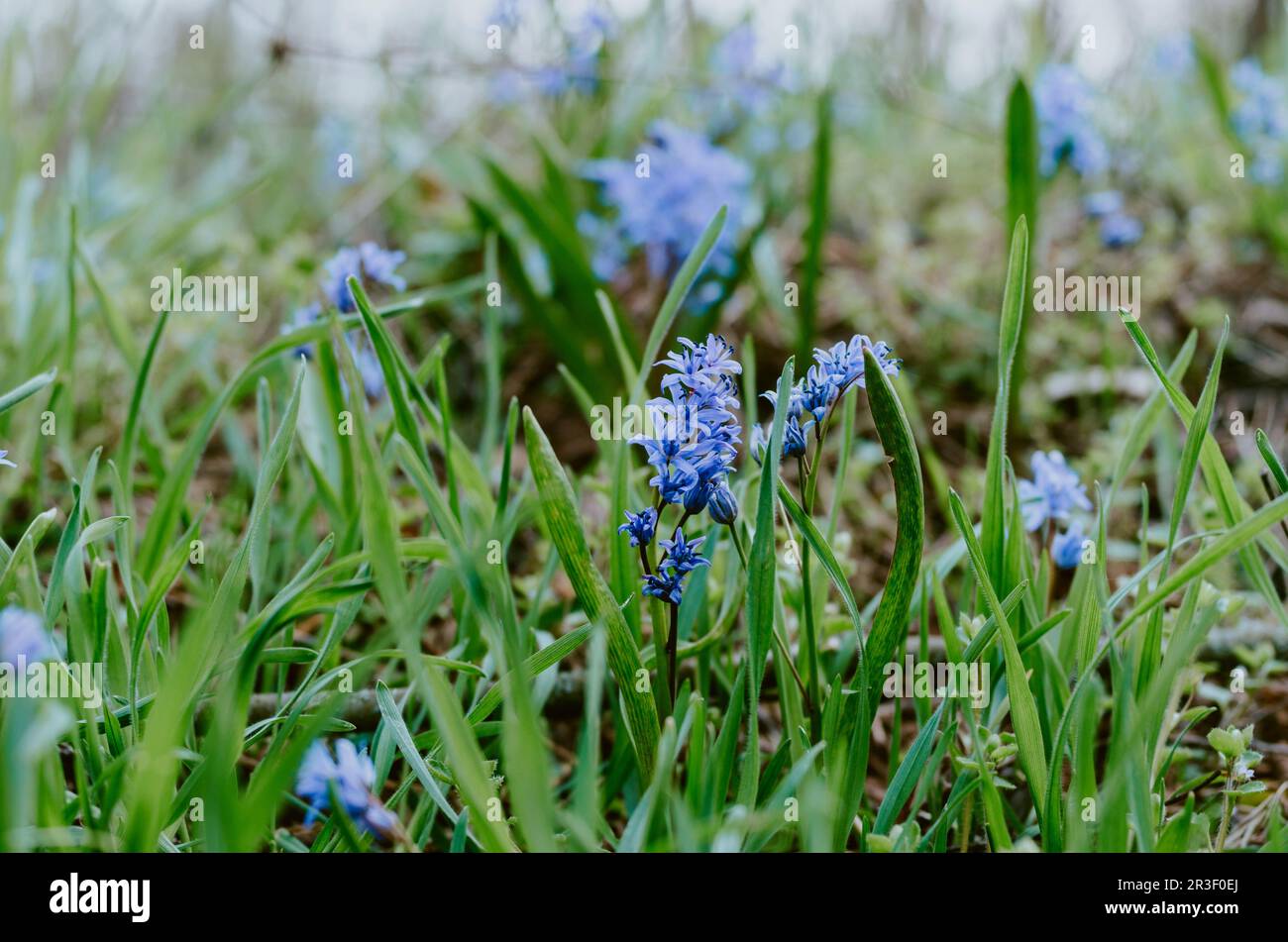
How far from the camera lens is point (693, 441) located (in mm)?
1069

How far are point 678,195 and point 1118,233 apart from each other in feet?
3.83

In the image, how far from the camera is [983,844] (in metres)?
1.22

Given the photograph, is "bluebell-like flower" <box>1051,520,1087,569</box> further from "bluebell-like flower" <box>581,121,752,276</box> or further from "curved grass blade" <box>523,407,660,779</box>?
"bluebell-like flower" <box>581,121,752,276</box>

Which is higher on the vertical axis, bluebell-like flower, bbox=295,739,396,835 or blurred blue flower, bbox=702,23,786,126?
blurred blue flower, bbox=702,23,786,126

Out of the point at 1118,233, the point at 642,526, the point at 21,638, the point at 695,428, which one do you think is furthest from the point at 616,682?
the point at 1118,233

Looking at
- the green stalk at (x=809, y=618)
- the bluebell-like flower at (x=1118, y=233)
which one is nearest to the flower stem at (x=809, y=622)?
the green stalk at (x=809, y=618)

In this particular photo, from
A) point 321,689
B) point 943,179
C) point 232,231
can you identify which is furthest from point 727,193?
point 232,231

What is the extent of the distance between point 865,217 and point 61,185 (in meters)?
2.47

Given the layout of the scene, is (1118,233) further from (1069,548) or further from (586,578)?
(586,578)

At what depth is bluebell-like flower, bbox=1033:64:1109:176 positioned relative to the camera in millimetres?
2383

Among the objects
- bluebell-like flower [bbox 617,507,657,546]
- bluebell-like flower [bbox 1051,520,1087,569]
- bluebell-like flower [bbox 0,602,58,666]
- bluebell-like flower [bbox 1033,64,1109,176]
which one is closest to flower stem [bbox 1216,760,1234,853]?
bluebell-like flower [bbox 1051,520,1087,569]

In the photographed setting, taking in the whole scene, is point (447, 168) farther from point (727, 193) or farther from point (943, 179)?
point (943, 179)

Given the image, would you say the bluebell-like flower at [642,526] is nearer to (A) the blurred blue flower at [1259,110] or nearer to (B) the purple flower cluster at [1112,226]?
(B) the purple flower cluster at [1112,226]

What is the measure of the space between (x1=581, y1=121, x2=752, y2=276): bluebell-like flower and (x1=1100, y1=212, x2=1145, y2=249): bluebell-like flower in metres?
0.98
